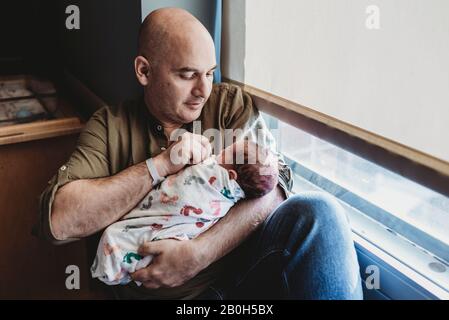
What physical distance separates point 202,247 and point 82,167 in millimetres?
403

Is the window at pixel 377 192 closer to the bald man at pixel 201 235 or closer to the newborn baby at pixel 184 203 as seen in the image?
the bald man at pixel 201 235

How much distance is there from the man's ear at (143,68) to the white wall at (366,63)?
38 cm

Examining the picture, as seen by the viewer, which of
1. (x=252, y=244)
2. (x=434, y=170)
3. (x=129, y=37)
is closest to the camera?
(x=434, y=170)

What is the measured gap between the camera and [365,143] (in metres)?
1.01

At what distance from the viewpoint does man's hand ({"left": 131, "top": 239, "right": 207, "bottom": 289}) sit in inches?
42.9

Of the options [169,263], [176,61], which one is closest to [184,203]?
[169,263]

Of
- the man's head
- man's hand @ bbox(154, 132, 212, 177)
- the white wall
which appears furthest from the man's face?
the white wall

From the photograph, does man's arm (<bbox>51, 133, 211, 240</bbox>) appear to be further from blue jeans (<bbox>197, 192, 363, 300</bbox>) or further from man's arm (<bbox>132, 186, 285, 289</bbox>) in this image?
blue jeans (<bbox>197, 192, 363, 300</bbox>)

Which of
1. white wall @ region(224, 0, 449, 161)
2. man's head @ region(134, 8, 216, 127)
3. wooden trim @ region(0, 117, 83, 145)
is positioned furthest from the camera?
wooden trim @ region(0, 117, 83, 145)

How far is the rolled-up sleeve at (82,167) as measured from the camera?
3.62 ft

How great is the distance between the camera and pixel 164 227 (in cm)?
111

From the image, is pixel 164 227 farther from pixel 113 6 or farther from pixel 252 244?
pixel 113 6

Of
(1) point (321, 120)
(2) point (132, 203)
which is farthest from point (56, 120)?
(1) point (321, 120)
